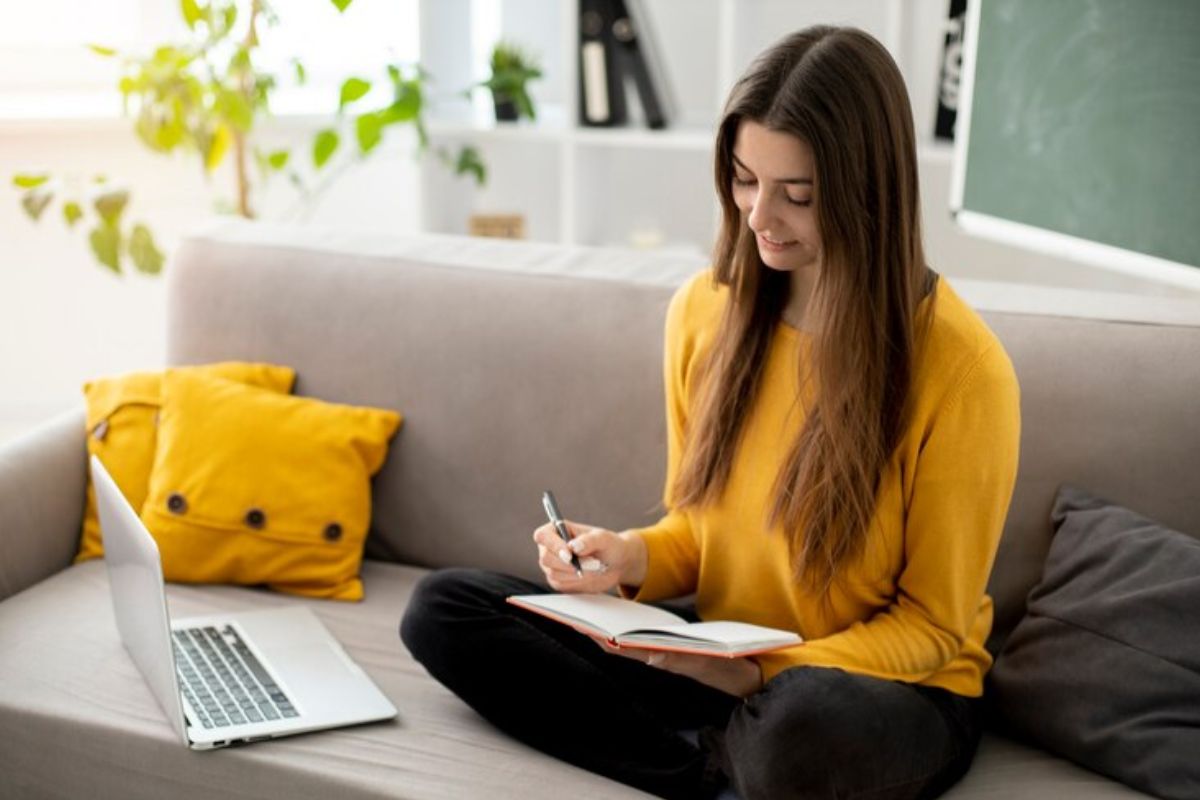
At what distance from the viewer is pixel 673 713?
173 centimetres

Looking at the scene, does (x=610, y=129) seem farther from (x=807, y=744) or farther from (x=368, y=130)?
(x=807, y=744)

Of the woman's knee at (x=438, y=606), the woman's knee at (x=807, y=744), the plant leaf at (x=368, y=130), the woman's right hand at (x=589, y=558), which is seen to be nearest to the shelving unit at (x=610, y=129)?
the plant leaf at (x=368, y=130)

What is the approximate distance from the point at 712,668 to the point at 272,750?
0.51 m

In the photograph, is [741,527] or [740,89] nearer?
[740,89]

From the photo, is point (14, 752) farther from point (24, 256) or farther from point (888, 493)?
point (24, 256)

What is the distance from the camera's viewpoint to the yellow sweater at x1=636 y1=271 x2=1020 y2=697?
→ 1.59m

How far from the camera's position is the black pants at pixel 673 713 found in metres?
1.49

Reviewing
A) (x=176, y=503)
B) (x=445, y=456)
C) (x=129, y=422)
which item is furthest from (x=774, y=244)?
(x=129, y=422)

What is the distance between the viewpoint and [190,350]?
237 centimetres

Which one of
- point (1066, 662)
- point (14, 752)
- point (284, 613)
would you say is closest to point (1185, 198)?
point (1066, 662)

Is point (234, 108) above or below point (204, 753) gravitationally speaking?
above

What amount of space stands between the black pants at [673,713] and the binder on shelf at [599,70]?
152 centimetres

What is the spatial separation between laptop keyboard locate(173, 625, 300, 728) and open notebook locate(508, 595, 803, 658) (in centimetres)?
39

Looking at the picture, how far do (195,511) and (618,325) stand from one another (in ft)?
2.13
